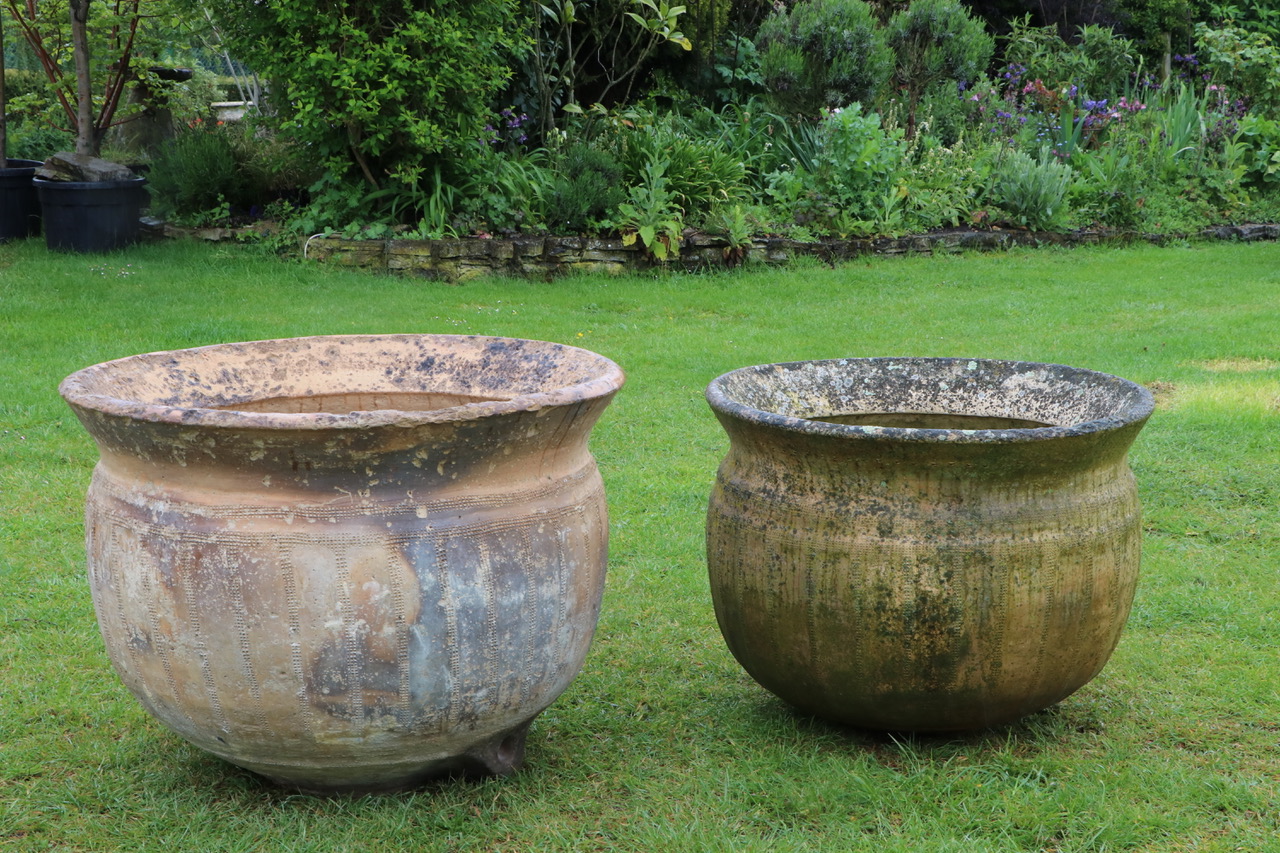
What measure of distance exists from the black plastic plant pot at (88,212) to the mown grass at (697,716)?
7.98ft

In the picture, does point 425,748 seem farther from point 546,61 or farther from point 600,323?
point 546,61

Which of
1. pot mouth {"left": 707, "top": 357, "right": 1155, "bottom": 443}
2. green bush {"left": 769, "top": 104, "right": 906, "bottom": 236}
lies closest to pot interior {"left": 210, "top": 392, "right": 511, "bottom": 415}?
pot mouth {"left": 707, "top": 357, "right": 1155, "bottom": 443}

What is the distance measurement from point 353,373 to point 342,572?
1017mm

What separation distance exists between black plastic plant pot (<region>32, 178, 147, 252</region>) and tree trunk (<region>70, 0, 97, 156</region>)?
505 millimetres

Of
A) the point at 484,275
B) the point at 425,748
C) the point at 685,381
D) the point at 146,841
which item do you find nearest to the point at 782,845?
the point at 425,748

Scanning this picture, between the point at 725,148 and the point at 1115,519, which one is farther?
the point at 725,148

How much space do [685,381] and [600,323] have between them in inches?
58.8

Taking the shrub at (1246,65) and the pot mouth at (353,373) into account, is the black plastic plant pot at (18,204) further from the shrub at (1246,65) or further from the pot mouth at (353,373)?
the shrub at (1246,65)

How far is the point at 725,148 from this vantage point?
11.4m

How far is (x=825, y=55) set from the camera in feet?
35.3

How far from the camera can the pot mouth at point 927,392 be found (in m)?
3.20

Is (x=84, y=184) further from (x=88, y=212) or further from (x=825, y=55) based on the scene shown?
(x=825, y=55)

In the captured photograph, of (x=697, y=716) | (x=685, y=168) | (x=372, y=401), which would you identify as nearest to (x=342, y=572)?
(x=372, y=401)

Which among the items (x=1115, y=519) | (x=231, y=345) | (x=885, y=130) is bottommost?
(x=1115, y=519)
